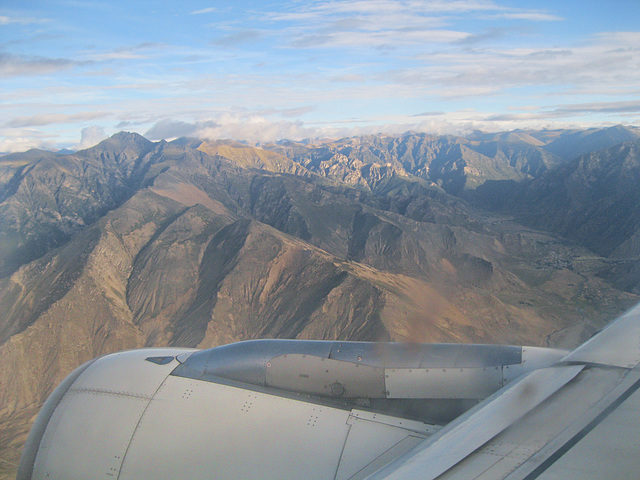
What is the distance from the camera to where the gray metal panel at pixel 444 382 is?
8.64 m

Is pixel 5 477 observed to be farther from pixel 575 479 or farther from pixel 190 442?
pixel 575 479

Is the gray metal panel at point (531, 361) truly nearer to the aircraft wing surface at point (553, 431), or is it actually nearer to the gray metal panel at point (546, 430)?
the aircraft wing surface at point (553, 431)

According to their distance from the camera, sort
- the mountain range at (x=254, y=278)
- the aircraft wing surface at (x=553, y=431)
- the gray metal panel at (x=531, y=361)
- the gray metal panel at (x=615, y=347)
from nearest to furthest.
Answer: the aircraft wing surface at (x=553, y=431), the gray metal panel at (x=615, y=347), the gray metal panel at (x=531, y=361), the mountain range at (x=254, y=278)

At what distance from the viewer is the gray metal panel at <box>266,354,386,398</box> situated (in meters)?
8.80

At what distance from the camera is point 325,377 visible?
8969 millimetres

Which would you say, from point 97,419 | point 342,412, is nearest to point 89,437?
point 97,419

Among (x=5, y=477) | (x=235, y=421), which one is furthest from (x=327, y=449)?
(x=5, y=477)

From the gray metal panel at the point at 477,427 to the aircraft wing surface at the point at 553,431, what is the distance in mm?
12

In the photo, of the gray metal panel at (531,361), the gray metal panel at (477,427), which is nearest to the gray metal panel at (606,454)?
the gray metal panel at (477,427)

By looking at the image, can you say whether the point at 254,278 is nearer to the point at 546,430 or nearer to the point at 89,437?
the point at 89,437

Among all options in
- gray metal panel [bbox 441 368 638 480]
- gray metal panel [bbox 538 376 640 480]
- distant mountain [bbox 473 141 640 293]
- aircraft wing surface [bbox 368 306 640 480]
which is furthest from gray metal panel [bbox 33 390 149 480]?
distant mountain [bbox 473 141 640 293]

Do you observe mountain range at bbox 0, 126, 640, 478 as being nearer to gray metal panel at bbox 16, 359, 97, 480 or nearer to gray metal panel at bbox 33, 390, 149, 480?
gray metal panel at bbox 33, 390, 149, 480

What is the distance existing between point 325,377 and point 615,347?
200 inches

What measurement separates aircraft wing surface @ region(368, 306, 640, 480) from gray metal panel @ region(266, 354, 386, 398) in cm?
269
